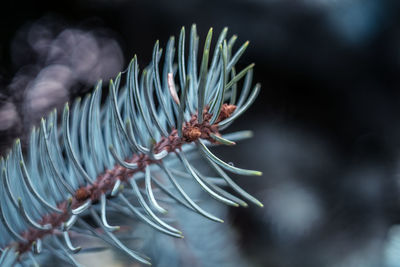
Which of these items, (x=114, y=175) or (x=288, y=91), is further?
(x=288, y=91)

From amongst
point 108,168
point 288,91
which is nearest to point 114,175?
point 108,168

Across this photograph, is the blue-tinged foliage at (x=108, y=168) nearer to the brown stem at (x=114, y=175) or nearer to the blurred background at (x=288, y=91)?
the brown stem at (x=114, y=175)

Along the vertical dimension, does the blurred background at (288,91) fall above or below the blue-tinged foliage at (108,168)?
above

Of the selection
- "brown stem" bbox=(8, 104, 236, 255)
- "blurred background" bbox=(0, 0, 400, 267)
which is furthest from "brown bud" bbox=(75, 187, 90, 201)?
"blurred background" bbox=(0, 0, 400, 267)

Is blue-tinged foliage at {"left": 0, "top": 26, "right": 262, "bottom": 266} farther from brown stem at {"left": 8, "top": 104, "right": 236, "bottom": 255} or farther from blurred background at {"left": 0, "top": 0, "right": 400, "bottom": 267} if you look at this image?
blurred background at {"left": 0, "top": 0, "right": 400, "bottom": 267}

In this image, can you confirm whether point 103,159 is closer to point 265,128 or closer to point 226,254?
point 226,254

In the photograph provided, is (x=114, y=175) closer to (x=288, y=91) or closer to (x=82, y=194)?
(x=82, y=194)

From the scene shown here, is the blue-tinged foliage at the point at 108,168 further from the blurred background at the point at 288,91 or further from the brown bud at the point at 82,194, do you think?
the blurred background at the point at 288,91

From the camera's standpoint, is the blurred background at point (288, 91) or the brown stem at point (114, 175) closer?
the brown stem at point (114, 175)

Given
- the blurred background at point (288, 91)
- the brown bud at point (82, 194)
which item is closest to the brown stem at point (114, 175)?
the brown bud at point (82, 194)
